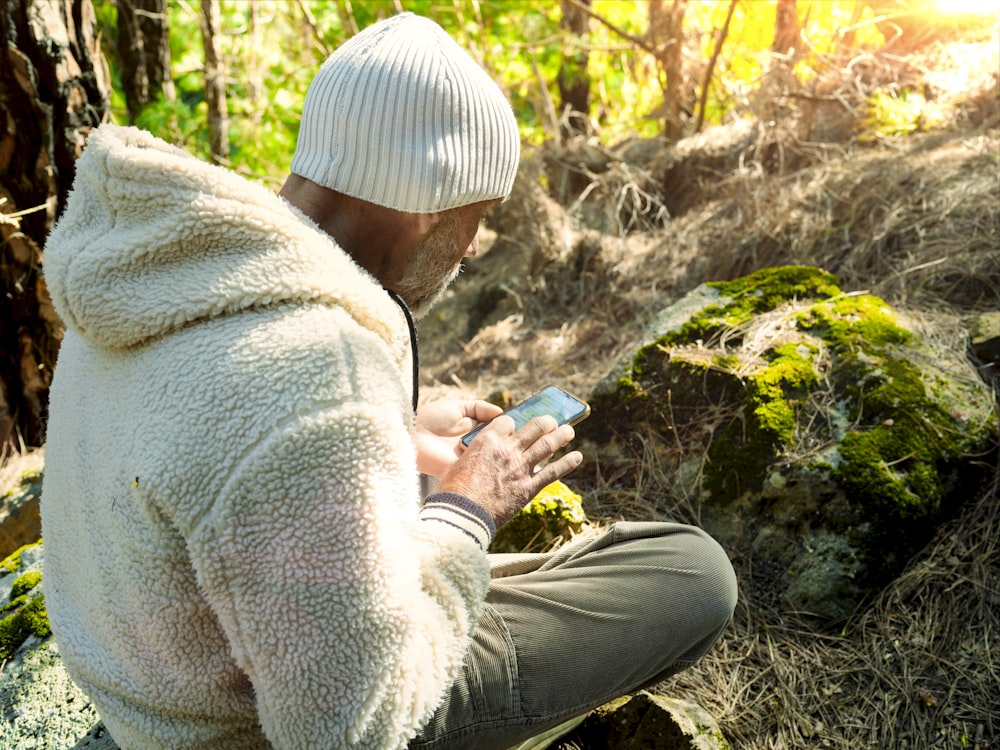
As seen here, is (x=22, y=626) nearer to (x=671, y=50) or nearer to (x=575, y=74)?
(x=671, y=50)

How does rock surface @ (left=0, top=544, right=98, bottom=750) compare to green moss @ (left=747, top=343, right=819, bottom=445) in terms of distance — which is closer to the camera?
rock surface @ (left=0, top=544, right=98, bottom=750)

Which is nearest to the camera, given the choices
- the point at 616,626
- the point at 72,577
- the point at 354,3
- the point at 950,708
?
the point at 72,577

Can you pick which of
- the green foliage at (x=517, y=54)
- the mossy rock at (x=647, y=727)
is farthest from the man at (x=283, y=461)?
the green foliage at (x=517, y=54)

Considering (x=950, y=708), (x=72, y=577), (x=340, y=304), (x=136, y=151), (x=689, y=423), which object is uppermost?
(x=136, y=151)

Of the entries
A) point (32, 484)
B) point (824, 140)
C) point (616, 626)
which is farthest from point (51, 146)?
point (824, 140)

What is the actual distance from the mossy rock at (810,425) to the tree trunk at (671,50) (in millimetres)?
3137

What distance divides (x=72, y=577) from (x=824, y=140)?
190 inches

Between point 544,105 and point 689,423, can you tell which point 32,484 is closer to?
point 689,423

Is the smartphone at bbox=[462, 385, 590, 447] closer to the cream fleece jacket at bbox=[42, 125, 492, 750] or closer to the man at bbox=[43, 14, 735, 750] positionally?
the man at bbox=[43, 14, 735, 750]

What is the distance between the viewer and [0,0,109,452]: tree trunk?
3135 mm

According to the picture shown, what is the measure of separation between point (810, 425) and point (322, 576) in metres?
1.99

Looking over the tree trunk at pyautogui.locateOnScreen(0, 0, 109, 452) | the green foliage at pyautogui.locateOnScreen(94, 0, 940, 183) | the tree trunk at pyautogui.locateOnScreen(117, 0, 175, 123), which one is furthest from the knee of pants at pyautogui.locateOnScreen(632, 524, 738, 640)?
the tree trunk at pyautogui.locateOnScreen(117, 0, 175, 123)

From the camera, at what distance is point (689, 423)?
2879 mm

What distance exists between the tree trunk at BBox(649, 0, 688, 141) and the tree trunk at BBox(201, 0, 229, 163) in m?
3.04
